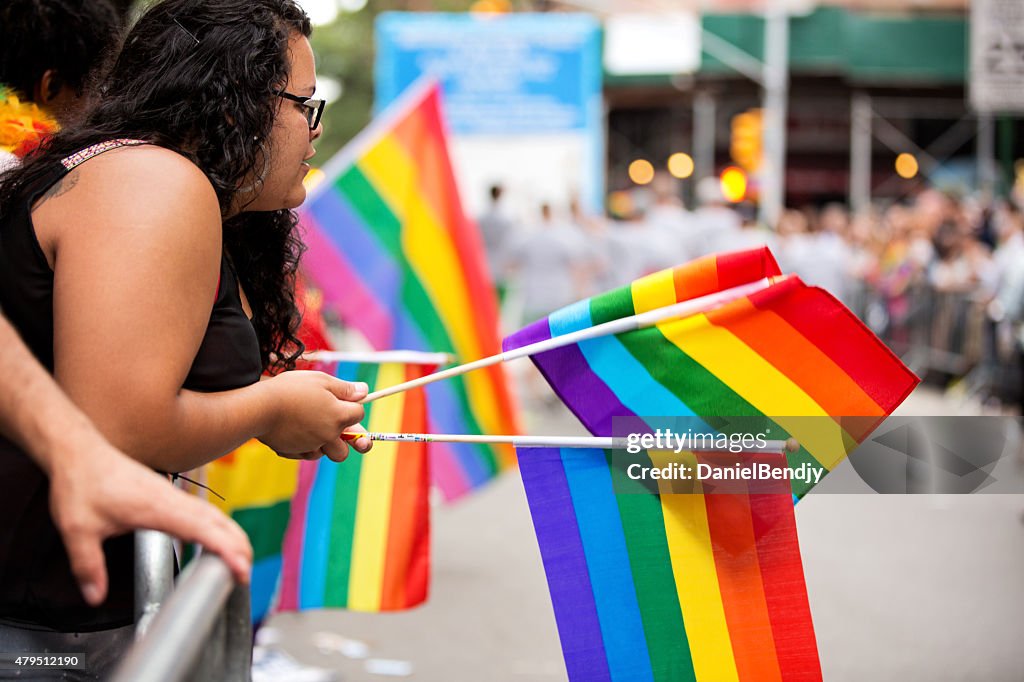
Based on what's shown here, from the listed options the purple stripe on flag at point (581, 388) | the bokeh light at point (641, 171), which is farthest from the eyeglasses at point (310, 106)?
the bokeh light at point (641, 171)

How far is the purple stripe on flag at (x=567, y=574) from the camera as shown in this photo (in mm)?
2324

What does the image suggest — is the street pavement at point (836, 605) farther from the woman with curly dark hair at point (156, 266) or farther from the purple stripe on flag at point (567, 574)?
the woman with curly dark hair at point (156, 266)

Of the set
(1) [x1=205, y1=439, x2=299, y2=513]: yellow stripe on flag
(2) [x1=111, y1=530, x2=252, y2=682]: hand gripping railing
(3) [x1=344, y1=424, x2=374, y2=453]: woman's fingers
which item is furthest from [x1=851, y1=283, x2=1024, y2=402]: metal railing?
(2) [x1=111, y1=530, x2=252, y2=682]: hand gripping railing

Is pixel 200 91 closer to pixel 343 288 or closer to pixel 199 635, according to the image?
pixel 199 635

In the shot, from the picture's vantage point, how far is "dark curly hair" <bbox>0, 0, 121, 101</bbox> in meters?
2.65

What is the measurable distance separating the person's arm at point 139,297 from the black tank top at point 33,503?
0.03 meters

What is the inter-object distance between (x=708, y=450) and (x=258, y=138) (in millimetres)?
943

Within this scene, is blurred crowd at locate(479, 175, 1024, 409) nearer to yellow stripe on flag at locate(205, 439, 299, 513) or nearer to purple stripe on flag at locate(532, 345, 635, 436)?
yellow stripe on flag at locate(205, 439, 299, 513)

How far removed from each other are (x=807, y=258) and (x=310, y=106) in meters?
14.1

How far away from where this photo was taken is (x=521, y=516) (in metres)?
7.91

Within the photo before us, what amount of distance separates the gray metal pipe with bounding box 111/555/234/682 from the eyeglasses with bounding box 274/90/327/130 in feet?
2.97

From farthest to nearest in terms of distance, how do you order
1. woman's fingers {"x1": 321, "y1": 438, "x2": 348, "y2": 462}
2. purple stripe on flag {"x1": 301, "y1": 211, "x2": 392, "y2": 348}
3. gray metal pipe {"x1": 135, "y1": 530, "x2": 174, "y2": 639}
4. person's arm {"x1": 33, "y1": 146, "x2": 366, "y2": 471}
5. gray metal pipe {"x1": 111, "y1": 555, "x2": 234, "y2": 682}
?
purple stripe on flag {"x1": 301, "y1": 211, "x2": 392, "y2": 348}
woman's fingers {"x1": 321, "y1": 438, "x2": 348, "y2": 462}
gray metal pipe {"x1": 135, "y1": 530, "x2": 174, "y2": 639}
person's arm {"x1": 33, "y1": 146, "x2": 366, "y2": 471}
gray metal pipe {"x1": 111, "y1": 555, "x2": 234, "y2": 682}

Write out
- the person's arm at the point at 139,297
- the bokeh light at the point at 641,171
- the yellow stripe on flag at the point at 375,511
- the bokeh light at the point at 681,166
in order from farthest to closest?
the bokeh light at the point at 641,171, the bokeh light at the point at 681,166, the yellow stripe on flag at the point at 375,511, the person's arm at the point at 139,297

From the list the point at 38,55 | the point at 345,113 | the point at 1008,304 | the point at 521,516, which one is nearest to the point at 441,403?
the point at 521,516
